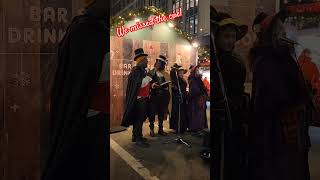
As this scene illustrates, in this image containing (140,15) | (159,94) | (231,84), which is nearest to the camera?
(140,15)

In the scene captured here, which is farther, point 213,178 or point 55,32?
point 213,178

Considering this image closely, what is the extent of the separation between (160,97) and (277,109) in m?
0.95

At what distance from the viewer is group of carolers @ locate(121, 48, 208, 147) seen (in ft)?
9.00

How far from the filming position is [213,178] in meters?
2.96

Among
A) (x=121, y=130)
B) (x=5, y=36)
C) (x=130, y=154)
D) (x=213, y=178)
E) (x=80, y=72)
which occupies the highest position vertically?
→ (x=5, y=36)

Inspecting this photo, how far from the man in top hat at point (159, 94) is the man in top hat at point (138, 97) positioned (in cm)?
4

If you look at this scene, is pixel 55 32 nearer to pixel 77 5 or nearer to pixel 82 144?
pixel 77 5

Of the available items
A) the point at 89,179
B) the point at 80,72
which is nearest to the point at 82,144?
the point at 89,179

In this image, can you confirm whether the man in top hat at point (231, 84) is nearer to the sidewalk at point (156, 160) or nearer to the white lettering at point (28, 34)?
the sidewalk at point (156, 160)

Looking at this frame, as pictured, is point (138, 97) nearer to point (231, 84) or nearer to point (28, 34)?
point (231, 84)

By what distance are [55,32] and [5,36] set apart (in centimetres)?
32

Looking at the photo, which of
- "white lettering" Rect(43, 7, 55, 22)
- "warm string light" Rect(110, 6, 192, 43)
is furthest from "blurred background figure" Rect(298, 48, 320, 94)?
"white lettering" Rect(43, 7, 55, 22)

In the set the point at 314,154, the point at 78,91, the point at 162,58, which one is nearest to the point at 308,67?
the point at 314,154

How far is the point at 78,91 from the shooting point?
252cm
